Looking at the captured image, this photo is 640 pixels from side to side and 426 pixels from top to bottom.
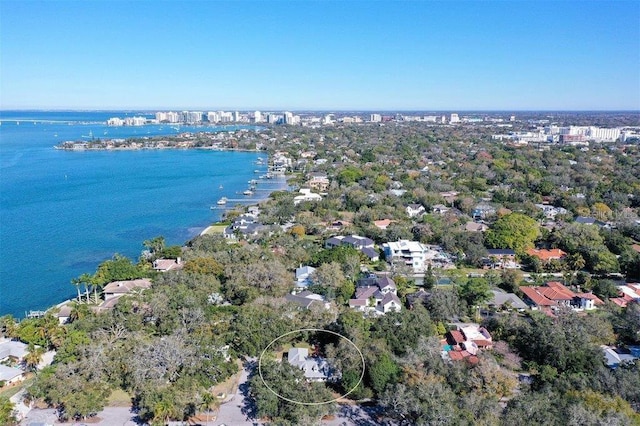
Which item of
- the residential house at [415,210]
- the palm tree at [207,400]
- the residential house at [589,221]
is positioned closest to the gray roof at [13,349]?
the palm tree at [207,400]

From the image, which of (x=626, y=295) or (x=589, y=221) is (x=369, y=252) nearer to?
(x=626, y=295)

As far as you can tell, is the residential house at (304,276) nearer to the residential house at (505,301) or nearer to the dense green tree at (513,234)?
the residential house at (505,301)

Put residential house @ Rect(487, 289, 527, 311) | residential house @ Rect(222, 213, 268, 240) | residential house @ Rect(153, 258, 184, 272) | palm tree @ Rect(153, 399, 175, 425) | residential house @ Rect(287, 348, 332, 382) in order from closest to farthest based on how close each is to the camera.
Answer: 1. palm tree @ Rect(153, 399, 175, 425)
2. residential house @ Rect(287, 348, 332, 382)
3. residential house @ Rect(487, 289, 527, 311)
4. residential house @ Rect(153, 258, 184, 272)
5. residential house @ Rect(222, 213, 268, 240)

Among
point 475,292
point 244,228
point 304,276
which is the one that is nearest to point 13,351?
point 304,276

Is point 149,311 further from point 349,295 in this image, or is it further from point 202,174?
point 202,174

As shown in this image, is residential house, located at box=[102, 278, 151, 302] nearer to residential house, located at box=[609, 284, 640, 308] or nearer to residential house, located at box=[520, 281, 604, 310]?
residential house, located at box=[520, 281, 604, 310]

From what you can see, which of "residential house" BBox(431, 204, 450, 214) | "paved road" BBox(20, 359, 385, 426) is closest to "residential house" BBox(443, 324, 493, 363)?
"paved road" BBox(20, 359, 385, 426)
